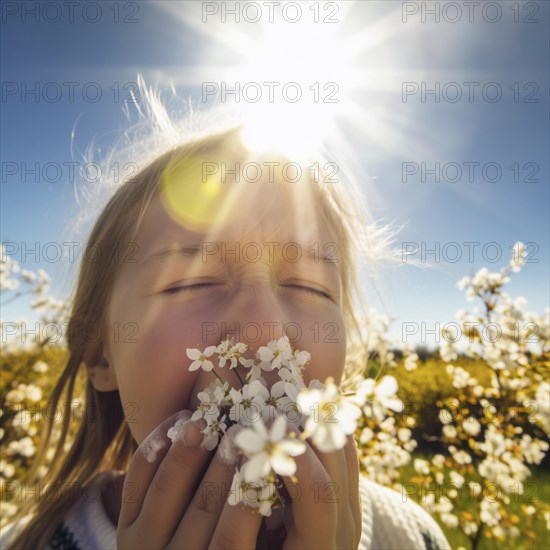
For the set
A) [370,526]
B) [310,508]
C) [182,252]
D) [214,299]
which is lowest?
[370,526]

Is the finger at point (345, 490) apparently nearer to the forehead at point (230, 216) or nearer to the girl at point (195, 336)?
the girl at point (195, 336)

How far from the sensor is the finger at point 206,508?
74 centimetres

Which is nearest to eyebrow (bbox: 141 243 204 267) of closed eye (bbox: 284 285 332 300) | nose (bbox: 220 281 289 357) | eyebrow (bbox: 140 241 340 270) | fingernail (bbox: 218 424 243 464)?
eyebrow (bbox: 140 241 340 270)

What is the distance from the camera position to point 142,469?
868 millimetres

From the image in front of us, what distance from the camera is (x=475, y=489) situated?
113 inches

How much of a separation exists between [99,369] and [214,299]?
693 millimetres

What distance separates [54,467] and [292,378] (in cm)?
158

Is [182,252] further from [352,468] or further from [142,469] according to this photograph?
[352,468]

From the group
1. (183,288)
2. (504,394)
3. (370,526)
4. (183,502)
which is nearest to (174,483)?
(183,502)

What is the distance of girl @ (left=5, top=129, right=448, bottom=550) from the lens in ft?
2.62

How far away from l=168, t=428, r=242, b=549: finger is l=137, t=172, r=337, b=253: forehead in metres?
0.61

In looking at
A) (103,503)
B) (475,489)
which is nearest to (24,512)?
(103,503)

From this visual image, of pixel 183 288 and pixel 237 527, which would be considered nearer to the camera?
pixel 237 527

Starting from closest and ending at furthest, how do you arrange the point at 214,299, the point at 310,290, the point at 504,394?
1. the point at 214,299
2. the point at 310,290
3. the point at 504,394
